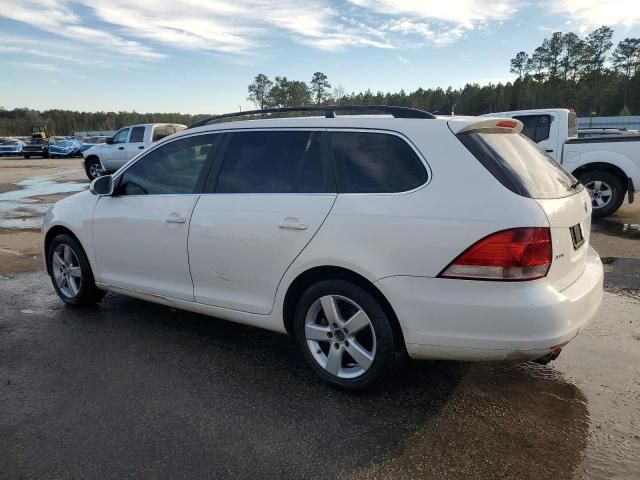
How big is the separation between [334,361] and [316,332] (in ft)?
0.70

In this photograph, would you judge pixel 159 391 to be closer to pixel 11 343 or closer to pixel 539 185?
pixel 11 343

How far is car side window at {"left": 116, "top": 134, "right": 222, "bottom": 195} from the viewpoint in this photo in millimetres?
3949

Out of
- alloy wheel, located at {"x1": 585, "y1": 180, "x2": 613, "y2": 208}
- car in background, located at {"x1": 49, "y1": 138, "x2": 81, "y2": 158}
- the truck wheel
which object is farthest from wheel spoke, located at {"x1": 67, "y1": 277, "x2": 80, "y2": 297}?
car in background, located at {"x1": 49, "y1": 138, "x2": 81, "y2": 158}

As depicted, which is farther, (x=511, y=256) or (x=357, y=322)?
(x=357, y=322)

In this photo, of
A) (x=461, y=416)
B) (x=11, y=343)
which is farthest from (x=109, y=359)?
(x=461, y=416)

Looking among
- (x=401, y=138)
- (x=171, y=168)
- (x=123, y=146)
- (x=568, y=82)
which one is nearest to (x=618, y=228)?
(x=401, y=138)

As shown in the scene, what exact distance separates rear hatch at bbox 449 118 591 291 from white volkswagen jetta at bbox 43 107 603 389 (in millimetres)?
13

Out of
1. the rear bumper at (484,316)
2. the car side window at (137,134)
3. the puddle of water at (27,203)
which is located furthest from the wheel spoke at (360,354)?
the car side window at (137,134)

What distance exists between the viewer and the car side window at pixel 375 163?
2971 millimetres

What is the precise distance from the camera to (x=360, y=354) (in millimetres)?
3141

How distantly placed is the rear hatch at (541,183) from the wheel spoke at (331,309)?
1.20 metres

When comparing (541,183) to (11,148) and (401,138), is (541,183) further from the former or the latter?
(11,148)

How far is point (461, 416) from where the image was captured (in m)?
3.00

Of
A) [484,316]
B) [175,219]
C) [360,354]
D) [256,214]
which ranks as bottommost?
[360,354]
